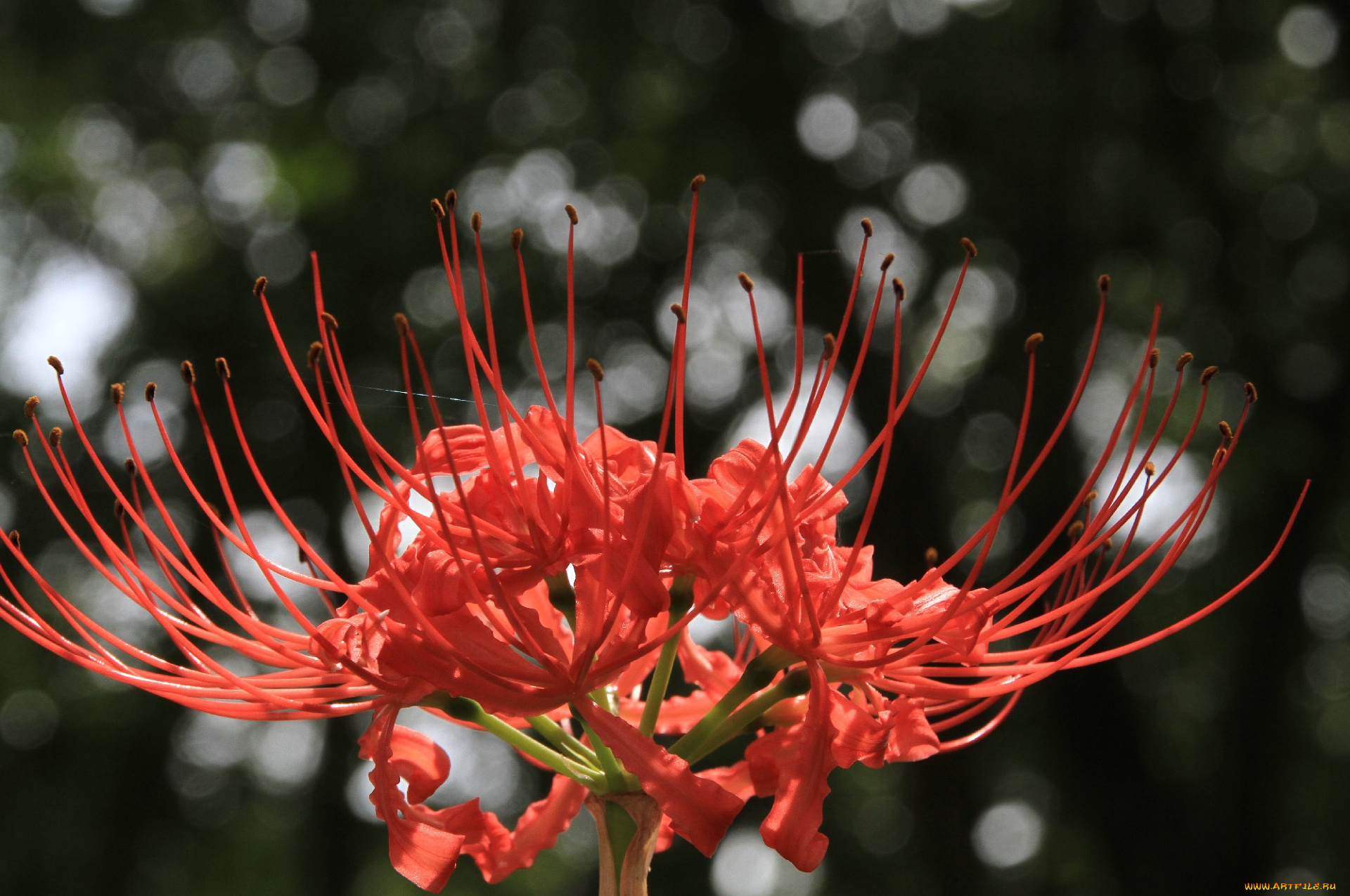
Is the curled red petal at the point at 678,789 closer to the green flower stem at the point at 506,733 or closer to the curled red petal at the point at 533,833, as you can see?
the green flower stem at the point at 506,733

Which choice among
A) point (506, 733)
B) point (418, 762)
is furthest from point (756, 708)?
point (418, 762)

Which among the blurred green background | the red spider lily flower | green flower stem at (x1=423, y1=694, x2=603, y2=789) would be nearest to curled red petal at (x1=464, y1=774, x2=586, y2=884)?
the red spider lily flower

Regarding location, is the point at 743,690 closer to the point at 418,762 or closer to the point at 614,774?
the point at 614,774

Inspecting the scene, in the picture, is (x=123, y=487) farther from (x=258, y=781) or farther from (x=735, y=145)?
(x=735, y=145)

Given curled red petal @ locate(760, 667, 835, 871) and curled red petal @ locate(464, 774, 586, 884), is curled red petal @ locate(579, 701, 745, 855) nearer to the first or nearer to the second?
curled red petal @ locate(760, 667, 835, 871)

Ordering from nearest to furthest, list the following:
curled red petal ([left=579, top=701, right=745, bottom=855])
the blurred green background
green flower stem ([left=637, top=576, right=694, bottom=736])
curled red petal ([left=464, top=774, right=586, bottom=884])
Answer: curled red petal ([left=579, top=701, right=745, bottom=855]) < green flower stem ([left=637, top=576, right=694, bottom=736]) < curled red petal ([left=464, top=774, right=586, bottom=884]) < the blurred green background

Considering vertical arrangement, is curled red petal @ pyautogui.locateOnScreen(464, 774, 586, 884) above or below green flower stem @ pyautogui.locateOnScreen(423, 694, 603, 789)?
below

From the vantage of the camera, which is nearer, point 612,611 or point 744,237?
point 612,611

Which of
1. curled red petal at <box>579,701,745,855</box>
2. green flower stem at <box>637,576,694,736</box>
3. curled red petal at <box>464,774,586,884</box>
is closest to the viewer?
curled red petal at <box>579,701,745,855</box>
